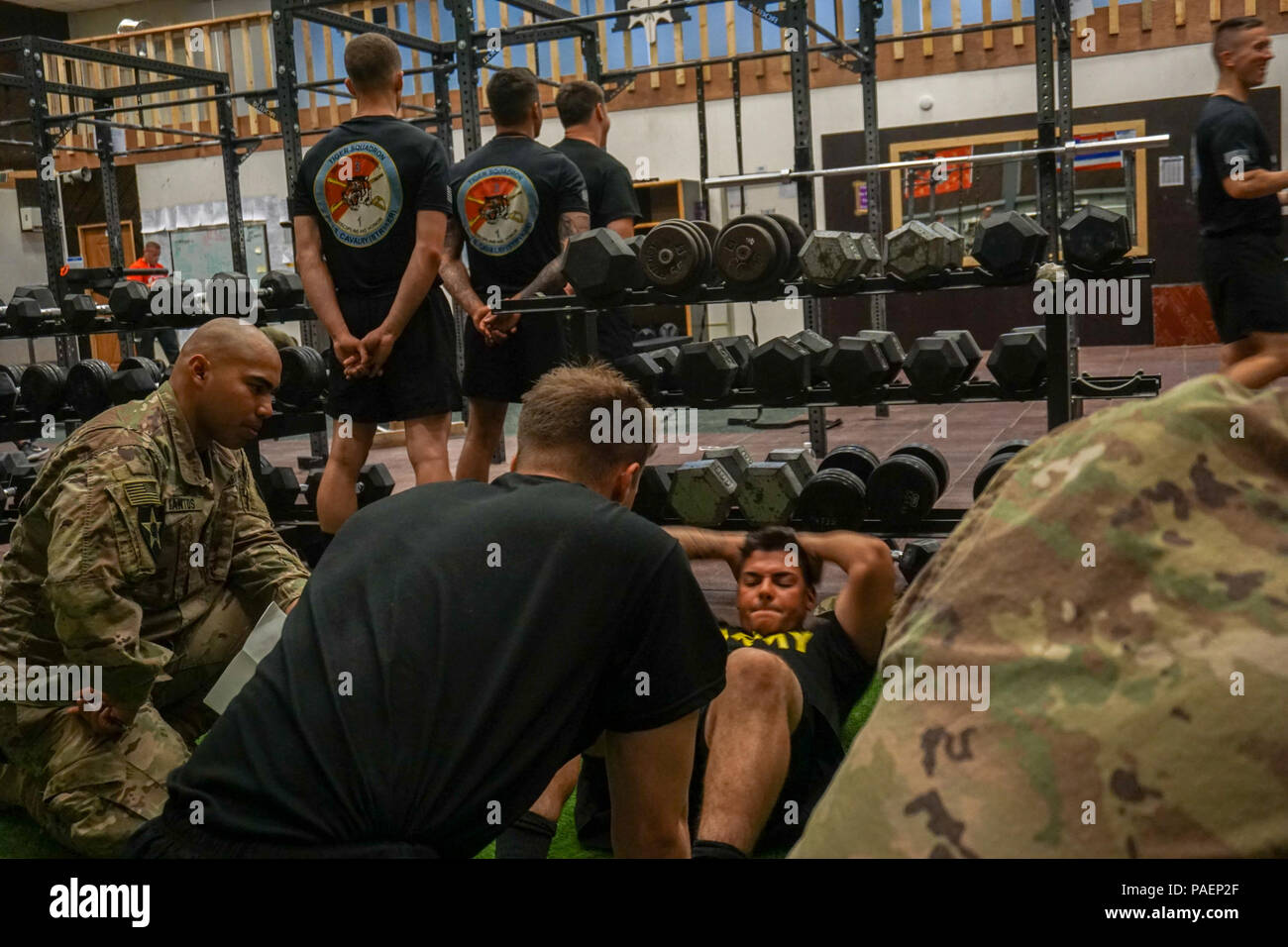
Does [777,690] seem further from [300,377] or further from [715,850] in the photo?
[300,377]

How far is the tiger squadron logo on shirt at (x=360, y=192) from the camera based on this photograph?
313 cm

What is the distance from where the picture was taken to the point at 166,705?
2.37 m

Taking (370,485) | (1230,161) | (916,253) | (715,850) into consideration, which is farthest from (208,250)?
(715,850)

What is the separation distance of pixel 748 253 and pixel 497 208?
0.70 meters

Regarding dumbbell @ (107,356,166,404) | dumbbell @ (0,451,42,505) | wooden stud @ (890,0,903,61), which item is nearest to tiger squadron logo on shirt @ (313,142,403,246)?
dumbbell @ (107,356,166,404)

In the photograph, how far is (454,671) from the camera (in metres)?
1.25

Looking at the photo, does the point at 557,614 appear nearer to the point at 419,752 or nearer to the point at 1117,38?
the point at 419,752

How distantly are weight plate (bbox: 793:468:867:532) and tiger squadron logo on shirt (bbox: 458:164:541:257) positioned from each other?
1.04 metres

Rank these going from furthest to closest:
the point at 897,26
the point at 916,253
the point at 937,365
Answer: the point at 897,26 → the point at 937,365 → the point at 916,253

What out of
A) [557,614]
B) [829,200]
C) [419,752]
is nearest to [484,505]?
[557,614]

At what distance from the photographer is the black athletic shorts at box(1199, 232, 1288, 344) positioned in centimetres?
338

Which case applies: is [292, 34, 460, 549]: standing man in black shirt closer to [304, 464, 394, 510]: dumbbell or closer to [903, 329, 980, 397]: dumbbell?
[304, 464, 394, 510]: dumbbell

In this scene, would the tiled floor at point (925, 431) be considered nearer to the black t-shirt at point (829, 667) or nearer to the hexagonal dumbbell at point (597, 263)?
the hexagonal dumbbell at point (597, 263)

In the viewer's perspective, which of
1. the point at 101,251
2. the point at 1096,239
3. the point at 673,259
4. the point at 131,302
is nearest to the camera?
the point at 1096,239
